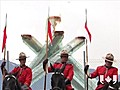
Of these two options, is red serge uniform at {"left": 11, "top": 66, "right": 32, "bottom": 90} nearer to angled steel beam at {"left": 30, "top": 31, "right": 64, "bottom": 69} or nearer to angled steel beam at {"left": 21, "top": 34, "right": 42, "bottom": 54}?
angled steel beam at {"left": 30, "top": 31, "right": 64, "bottom": 69}

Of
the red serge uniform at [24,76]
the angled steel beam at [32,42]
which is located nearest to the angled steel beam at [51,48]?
the angled steel beam at [32,42]

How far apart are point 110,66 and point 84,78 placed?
5.20ft

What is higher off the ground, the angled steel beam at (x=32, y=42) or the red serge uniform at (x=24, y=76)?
the angled steel beam at (x=32, y=42)

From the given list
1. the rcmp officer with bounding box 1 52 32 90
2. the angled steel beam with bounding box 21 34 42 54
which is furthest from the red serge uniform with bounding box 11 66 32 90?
the angled steel beam with bounding box 21 34 42 54

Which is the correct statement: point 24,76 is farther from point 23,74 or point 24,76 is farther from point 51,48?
point 51,48

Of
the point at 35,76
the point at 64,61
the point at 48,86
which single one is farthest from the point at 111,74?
the point at 35,76

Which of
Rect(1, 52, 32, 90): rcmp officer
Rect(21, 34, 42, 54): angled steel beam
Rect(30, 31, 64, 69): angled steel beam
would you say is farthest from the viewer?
Rect(21, 34, 42, 54): angled steel beam

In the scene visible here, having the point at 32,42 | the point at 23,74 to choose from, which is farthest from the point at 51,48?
the point at 23,74

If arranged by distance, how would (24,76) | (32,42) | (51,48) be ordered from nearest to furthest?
(24,76) < (51,48) < (32,42)

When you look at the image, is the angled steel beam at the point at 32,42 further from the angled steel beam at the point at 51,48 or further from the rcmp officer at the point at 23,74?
the rcmp officer at the point at 23,74

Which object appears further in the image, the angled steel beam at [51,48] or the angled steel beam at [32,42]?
the angled steel beam at [32,42]

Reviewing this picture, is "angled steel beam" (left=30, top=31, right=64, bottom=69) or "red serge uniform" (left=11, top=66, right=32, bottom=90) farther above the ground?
"angled steel beam" (left=30, top=31, right=64, bottom=69)

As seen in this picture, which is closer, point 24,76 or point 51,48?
point 24,76

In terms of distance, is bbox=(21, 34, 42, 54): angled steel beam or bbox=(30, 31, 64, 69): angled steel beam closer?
bbox=(30, 31, 64, 69): angled steel beam
